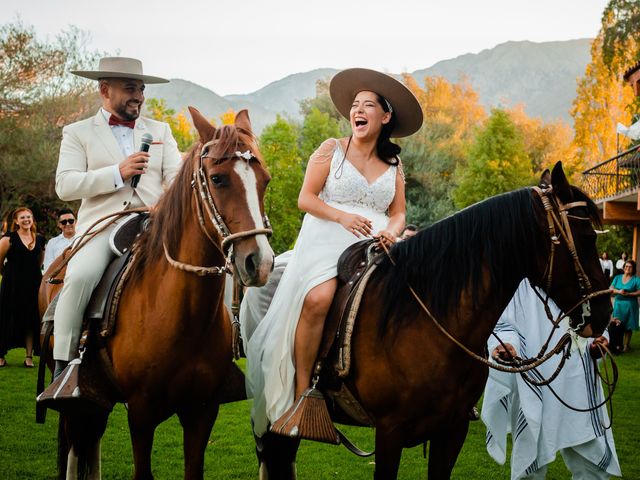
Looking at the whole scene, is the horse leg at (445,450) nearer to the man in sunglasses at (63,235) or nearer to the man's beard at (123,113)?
the man's beard at (123,113)

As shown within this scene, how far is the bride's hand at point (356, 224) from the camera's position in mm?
4469

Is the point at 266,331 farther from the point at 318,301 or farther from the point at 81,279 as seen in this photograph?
the point at 81,279

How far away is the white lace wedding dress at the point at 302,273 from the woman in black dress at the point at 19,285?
8823 millimetres

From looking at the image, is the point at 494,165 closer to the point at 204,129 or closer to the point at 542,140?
the point at 542,140

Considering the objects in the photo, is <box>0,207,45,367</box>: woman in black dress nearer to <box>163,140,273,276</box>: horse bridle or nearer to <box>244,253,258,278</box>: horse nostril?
<box>163,140,273,276</box>: horse bridle

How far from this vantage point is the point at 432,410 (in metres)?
3.91

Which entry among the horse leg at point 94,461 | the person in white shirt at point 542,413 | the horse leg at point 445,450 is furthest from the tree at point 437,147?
the horse leg at point 445,450

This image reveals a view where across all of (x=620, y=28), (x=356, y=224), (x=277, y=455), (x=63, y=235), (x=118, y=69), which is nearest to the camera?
(x=356, y=224)

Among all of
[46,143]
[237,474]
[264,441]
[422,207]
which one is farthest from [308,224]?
[422,207]

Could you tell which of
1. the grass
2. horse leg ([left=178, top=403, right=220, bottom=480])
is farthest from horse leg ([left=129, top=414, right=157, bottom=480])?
the grass

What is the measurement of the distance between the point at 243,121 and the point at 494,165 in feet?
139

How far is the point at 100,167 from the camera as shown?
514 cm

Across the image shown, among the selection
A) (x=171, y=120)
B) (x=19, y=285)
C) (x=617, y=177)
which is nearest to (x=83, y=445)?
(x=19, y=285)

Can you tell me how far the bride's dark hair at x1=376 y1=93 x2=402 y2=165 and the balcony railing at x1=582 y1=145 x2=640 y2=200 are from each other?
22.4 meters
